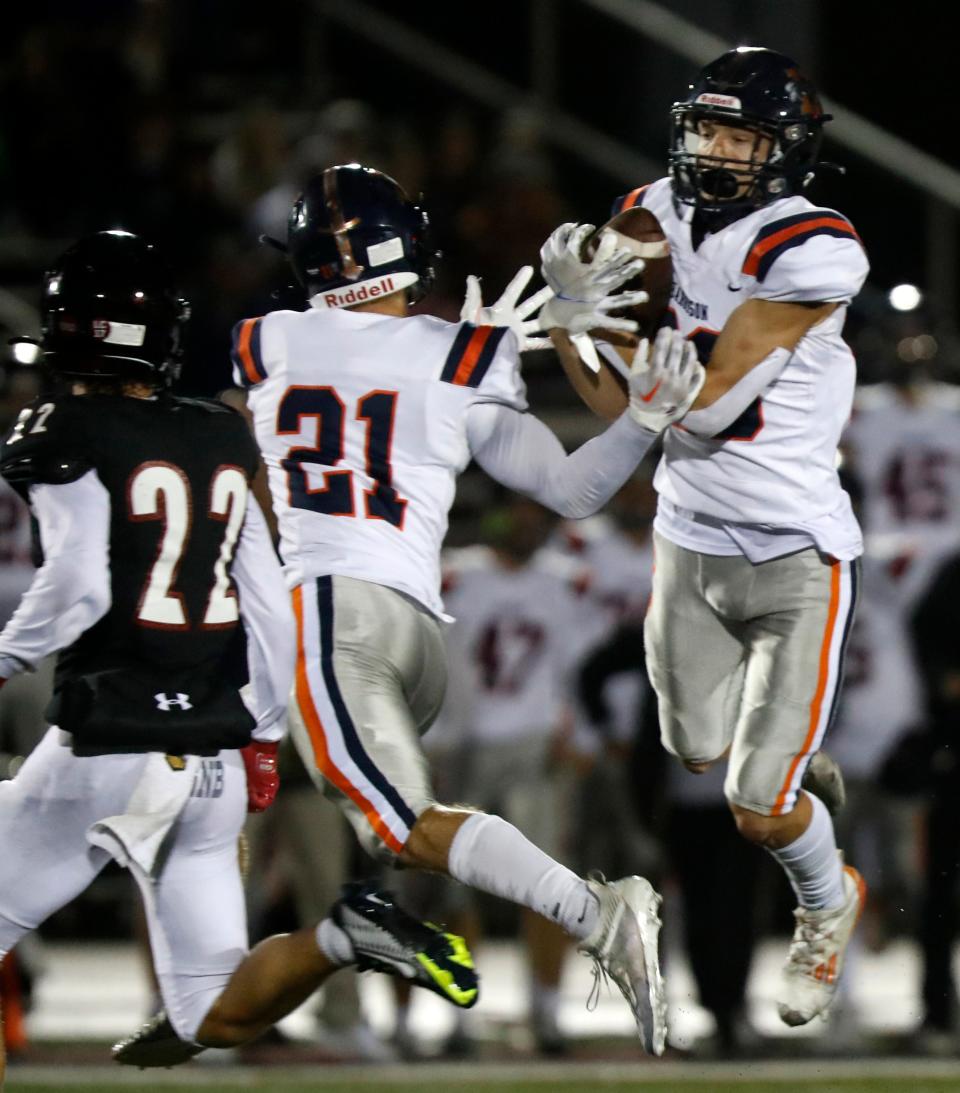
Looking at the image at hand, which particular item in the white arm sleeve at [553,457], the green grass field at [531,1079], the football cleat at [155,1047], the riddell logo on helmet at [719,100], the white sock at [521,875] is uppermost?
the riddell logo on helmet at [719,100]

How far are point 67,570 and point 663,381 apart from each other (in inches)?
48.5

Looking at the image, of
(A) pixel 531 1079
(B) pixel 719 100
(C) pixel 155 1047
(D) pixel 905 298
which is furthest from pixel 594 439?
(A) pixel 531 1079

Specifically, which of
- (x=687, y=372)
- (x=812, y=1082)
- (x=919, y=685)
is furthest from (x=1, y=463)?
(x=919, y=685)

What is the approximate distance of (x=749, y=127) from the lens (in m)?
4.66

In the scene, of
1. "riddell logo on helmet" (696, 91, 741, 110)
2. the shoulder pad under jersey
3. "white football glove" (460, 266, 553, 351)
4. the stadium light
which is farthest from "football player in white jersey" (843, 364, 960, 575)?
the shoulder pad under jersey

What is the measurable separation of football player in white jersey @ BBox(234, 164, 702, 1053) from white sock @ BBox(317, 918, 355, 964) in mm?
214

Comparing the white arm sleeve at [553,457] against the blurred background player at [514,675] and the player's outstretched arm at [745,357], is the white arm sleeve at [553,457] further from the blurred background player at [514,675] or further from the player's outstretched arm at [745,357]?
the blurred background player at [514,675]

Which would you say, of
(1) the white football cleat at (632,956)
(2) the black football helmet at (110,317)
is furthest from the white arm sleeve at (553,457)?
(1) the white football cleat at (632,956)

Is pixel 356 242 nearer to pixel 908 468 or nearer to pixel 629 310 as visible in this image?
pixel 629 310

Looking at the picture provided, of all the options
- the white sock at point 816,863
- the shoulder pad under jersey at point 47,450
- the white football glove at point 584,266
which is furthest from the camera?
the white sock at point 816,863

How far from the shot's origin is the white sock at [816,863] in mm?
4758

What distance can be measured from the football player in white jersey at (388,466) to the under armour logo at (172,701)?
293 millimetres

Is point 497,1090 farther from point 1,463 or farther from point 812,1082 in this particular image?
point 1,463

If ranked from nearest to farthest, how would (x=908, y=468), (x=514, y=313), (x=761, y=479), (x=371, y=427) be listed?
(x=371, y=427), (x=514, y=313), (x=761, y=479), (x=908, y=468)
